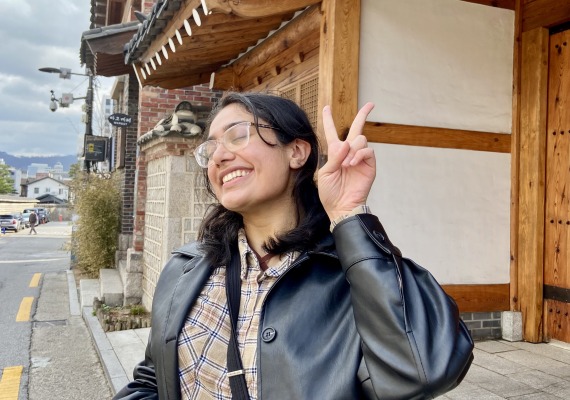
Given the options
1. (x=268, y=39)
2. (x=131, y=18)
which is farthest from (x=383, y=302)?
(x=131, y=18)

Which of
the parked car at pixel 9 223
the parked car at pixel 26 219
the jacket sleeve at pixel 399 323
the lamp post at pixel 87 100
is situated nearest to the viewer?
the jacket sleeve at pixel 399 323

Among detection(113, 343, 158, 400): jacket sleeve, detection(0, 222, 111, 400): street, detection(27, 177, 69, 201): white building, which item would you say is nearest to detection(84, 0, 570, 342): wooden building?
detection(113, 343, 158, 400): jacket sleeve

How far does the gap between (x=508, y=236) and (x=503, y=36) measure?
5.88ft

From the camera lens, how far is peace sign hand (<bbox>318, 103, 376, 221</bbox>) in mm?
1331

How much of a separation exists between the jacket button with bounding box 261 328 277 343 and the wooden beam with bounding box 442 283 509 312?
10.8ft

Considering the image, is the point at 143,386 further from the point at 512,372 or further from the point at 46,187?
the point at 46,187

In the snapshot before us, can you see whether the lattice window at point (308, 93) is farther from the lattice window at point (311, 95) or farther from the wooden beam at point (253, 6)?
the wooden beam at point (253, 6)

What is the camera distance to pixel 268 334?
128 centimetres

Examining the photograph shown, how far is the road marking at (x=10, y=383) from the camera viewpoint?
16.4 feet

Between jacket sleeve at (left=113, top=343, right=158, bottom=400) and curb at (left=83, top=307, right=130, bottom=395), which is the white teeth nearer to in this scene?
jacket sleeve at (left=113, top=343, right=158, bottom=400)

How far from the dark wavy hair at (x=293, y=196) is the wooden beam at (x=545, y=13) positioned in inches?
147

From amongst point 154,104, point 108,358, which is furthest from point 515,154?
point 154,104

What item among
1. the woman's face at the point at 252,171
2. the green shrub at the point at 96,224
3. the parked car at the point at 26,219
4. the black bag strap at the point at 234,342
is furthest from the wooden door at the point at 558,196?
the parked car at the point at 26,219

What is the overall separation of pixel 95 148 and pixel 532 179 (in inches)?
528
